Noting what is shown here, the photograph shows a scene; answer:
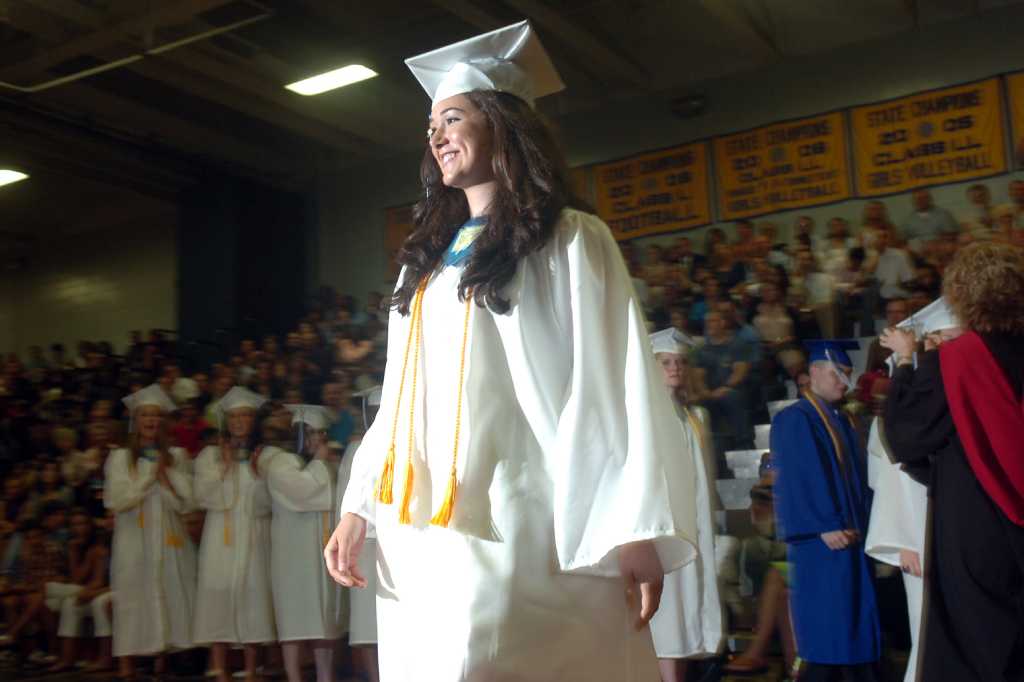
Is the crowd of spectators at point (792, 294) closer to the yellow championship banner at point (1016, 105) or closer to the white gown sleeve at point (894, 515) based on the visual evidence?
the yellow championship banner at point (1016, 105)

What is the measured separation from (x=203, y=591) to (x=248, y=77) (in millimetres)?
6279

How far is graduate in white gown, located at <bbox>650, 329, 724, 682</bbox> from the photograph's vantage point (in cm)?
518

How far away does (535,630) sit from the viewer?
1.78 meters

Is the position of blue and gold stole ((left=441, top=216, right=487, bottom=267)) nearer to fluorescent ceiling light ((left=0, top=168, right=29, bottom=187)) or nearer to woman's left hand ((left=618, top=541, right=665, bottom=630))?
woman's left hand ((left=618, top=541, right=665, bottom=630))

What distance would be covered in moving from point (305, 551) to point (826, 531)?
3694mm

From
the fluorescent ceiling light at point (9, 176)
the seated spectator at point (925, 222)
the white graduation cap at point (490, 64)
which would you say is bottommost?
the white graduation cap at point (490, 64)

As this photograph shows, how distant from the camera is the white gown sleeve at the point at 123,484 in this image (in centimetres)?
812

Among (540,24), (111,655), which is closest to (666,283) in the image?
(540,24)

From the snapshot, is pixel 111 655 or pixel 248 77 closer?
pixel 111 655

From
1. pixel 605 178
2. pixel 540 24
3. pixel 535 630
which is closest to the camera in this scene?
pixel 535 630

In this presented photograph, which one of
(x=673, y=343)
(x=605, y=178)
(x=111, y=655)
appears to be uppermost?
(x=605, y=178)

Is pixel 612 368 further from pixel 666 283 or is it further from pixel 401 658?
pixel 666 283

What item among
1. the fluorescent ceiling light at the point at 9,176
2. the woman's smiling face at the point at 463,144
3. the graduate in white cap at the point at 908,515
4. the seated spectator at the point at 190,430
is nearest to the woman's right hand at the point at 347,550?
the woman's smiling face at the point at 463,144

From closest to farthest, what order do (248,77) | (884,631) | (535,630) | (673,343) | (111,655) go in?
(535,630)
(673,343)
(884,631)
(111,655)
(248,77)
